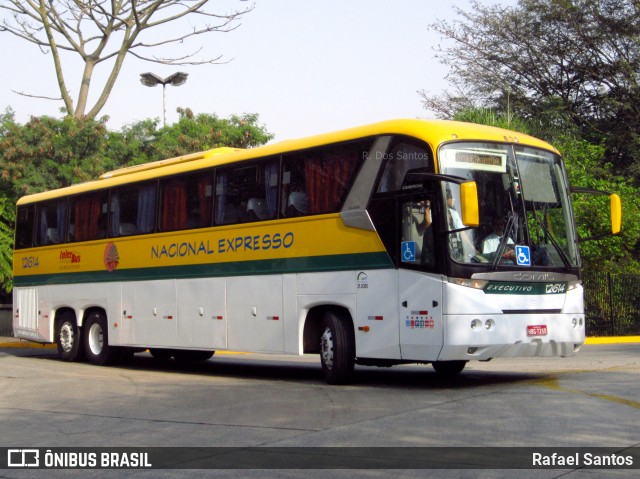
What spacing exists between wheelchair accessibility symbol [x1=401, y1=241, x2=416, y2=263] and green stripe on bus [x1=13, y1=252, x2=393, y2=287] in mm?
274

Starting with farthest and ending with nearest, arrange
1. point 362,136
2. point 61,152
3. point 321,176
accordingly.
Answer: point 61,152 < point 321,176 < point 362,136

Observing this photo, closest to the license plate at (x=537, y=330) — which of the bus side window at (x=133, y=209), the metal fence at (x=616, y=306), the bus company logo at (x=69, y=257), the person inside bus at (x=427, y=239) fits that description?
the person inside bus at (x=427, y=239)

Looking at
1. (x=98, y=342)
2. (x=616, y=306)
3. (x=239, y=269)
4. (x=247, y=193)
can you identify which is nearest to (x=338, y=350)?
(x=239, y=269)

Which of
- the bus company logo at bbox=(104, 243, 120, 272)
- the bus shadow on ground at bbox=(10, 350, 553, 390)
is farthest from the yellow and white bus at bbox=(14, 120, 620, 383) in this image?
the bus company logo at bbox=(104, 243, 120, 272)

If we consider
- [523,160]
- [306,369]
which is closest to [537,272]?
[523,160]

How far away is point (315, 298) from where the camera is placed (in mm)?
14453

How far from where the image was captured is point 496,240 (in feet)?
41.7

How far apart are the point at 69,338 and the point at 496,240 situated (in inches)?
447

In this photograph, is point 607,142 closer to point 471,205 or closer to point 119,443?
point 471,205

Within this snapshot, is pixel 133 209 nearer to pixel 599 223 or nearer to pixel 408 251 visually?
pixel 408 251

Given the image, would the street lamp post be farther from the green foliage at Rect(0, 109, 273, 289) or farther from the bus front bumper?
the bus front bumper

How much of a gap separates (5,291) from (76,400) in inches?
716

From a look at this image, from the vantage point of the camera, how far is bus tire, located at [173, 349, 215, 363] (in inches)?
795

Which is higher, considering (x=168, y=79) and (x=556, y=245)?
(x=168, y=79)
